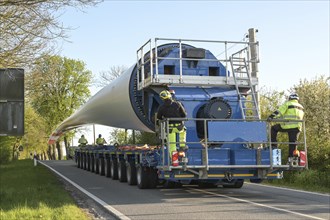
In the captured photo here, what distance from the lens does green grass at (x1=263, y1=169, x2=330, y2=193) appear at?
14.6 m

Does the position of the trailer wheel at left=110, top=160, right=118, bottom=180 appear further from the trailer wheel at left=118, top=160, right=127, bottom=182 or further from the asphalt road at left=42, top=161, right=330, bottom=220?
the asphalt road at left=42, top=161, right=330, bottom=220

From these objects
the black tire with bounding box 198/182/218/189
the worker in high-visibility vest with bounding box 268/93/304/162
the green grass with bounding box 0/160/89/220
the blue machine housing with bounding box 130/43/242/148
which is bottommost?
the black tire with bounding box 198/182/218/189

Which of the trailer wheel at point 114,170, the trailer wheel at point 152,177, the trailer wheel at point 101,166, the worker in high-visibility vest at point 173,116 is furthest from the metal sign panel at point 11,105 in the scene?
the trailer wheel at point 101,166

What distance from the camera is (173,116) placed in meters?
10.9

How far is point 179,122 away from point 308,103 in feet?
44.2

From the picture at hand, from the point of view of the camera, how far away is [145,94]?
13.4 metres

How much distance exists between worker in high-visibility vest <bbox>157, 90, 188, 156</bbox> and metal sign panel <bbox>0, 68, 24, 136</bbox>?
159 inches

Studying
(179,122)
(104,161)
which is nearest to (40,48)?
(179,122)

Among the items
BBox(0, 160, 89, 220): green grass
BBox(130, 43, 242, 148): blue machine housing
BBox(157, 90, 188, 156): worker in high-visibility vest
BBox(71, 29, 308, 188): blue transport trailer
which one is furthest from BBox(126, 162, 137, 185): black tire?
BBox(157, 90, 188, 156): worker in high-visibility vest

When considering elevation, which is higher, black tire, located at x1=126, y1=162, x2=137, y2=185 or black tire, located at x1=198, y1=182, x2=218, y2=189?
black tire, located at x1=126, y1=162, x2=137, y2=185

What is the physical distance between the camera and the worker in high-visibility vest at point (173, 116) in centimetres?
1041

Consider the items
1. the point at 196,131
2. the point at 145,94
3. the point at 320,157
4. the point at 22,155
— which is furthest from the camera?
the point at 22,155

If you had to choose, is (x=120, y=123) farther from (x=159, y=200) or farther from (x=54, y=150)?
(x=54, y=150)

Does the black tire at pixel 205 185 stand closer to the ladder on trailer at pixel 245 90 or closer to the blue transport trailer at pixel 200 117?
the blue transport trailer at pixel 200 117
